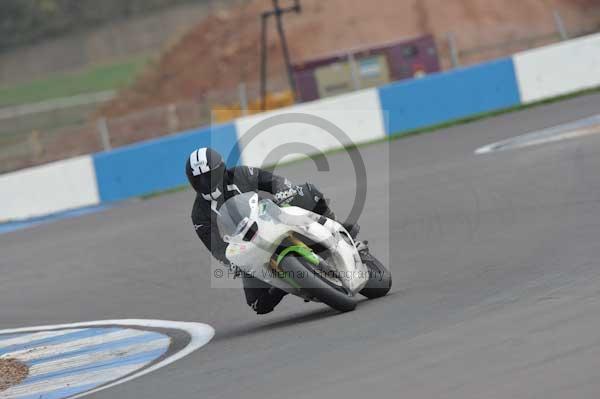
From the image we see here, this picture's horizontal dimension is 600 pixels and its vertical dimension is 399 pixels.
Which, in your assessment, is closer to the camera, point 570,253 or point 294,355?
point 294,355

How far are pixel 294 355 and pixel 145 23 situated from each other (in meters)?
48.3

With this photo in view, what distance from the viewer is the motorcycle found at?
7.77 meters

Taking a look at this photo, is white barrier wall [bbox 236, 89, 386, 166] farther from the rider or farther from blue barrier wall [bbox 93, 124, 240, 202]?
the rider

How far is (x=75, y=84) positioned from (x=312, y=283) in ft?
134

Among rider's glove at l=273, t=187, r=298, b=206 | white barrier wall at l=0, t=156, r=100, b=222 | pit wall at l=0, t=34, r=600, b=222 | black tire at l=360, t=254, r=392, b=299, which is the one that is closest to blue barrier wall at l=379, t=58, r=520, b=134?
pit wall at l=0, t=34, r=600, b=222

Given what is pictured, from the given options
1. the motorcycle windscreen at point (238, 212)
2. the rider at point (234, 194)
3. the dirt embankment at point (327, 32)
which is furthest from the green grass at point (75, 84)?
the motorcycle windscreen at point (238, 212)

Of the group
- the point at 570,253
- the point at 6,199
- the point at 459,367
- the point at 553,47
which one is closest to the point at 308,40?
the point at 553,47

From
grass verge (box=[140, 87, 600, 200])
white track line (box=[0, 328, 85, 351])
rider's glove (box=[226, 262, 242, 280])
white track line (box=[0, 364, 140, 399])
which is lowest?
white track line (box=[0, 364, 140, 399])

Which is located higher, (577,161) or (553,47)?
(553,47)

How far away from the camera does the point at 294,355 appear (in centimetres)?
689

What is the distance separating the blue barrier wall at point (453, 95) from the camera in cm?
2181

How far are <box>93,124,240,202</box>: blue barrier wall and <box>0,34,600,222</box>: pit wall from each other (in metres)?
0.02

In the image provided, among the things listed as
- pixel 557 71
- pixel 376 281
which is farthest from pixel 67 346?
pixel 557 71

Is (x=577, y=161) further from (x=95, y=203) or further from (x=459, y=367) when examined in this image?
(x=95, y=203)
